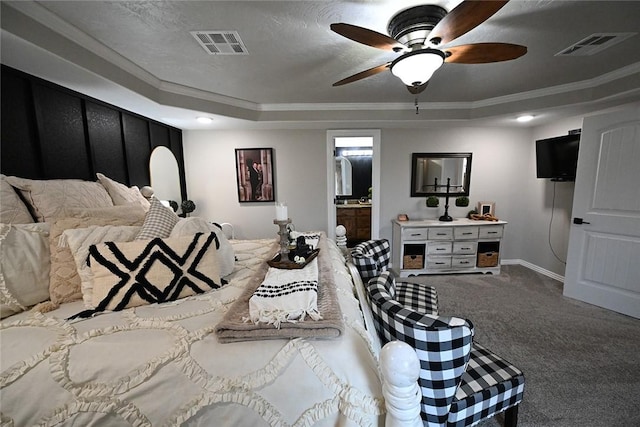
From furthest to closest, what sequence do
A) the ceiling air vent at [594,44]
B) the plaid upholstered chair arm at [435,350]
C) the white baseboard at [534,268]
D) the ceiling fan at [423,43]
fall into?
1. the white baseboard at [534,268]
2. the ceiling air vent at [594,44]
3. the ceiling fan at [423,43]
4. the plaid upholstered chair arm at [435,350]

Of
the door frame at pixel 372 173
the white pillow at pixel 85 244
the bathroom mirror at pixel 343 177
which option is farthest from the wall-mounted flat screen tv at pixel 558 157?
the white pillow at pixel 85 244

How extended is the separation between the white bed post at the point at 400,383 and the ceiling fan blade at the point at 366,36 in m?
1.45

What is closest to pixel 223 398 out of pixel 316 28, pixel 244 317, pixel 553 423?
pixel 244 317

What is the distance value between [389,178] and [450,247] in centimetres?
131

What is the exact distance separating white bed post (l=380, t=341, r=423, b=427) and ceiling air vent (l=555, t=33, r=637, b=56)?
252 centimetres

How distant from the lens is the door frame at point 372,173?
3.46 m

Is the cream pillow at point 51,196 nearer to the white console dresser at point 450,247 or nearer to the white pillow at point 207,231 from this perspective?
the white pillow at point 207,231

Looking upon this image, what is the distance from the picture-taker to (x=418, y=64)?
56.1 inches

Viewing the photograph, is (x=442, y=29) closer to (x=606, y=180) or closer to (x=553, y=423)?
(x=553, y=423)

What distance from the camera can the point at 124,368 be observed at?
Answer: 0.82 meters

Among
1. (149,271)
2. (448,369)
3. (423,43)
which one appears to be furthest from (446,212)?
(149,271)

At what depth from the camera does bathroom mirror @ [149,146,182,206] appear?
9.44ft

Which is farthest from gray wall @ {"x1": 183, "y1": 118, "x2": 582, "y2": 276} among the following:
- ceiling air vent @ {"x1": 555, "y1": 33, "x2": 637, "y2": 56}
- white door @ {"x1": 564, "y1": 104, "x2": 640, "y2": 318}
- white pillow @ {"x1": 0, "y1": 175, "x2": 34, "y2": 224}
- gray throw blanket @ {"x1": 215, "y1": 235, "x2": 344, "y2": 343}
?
gray throw blanket @ {"x1": 215, "y1": 235, "x2": 344, "y2": 343}

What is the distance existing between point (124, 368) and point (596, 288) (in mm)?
4000
